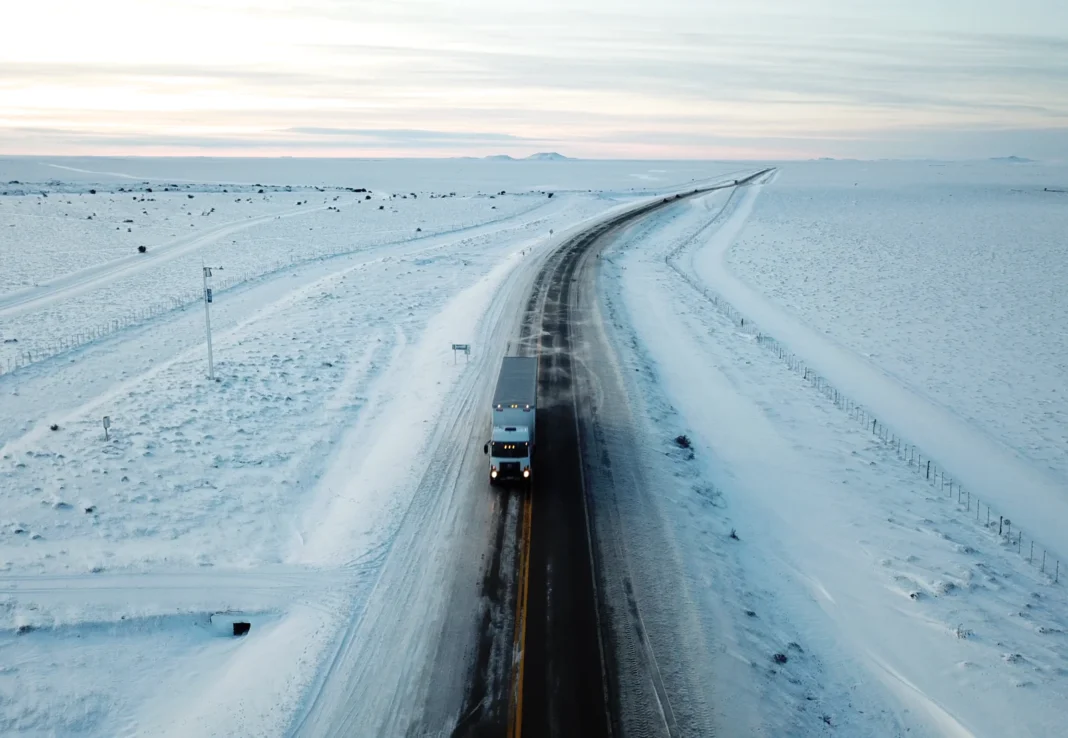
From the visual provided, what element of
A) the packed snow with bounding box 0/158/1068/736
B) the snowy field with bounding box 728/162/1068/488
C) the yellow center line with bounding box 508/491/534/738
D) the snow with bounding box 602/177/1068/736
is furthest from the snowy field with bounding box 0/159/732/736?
the snowy field with bounding box 728/162/1068/488

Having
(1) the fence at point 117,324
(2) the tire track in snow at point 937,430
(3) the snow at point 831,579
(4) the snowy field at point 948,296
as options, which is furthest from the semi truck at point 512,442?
(1) the fence at point 117,324

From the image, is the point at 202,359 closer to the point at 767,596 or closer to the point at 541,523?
the point at 541,523

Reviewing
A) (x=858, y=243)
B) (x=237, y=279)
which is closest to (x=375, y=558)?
(x=237, y=279)

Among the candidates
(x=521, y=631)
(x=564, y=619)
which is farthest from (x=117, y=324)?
(x=564, y=619)

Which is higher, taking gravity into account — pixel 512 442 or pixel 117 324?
pixel 512 442

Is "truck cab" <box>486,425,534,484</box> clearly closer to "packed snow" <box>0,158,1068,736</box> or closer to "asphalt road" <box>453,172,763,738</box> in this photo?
"asphalt road" <box>453,172,763,738</box>

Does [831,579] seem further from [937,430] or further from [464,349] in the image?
[464,349]

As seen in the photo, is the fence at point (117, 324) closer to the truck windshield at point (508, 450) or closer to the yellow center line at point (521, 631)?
the truck windshield at point (508, 450)
